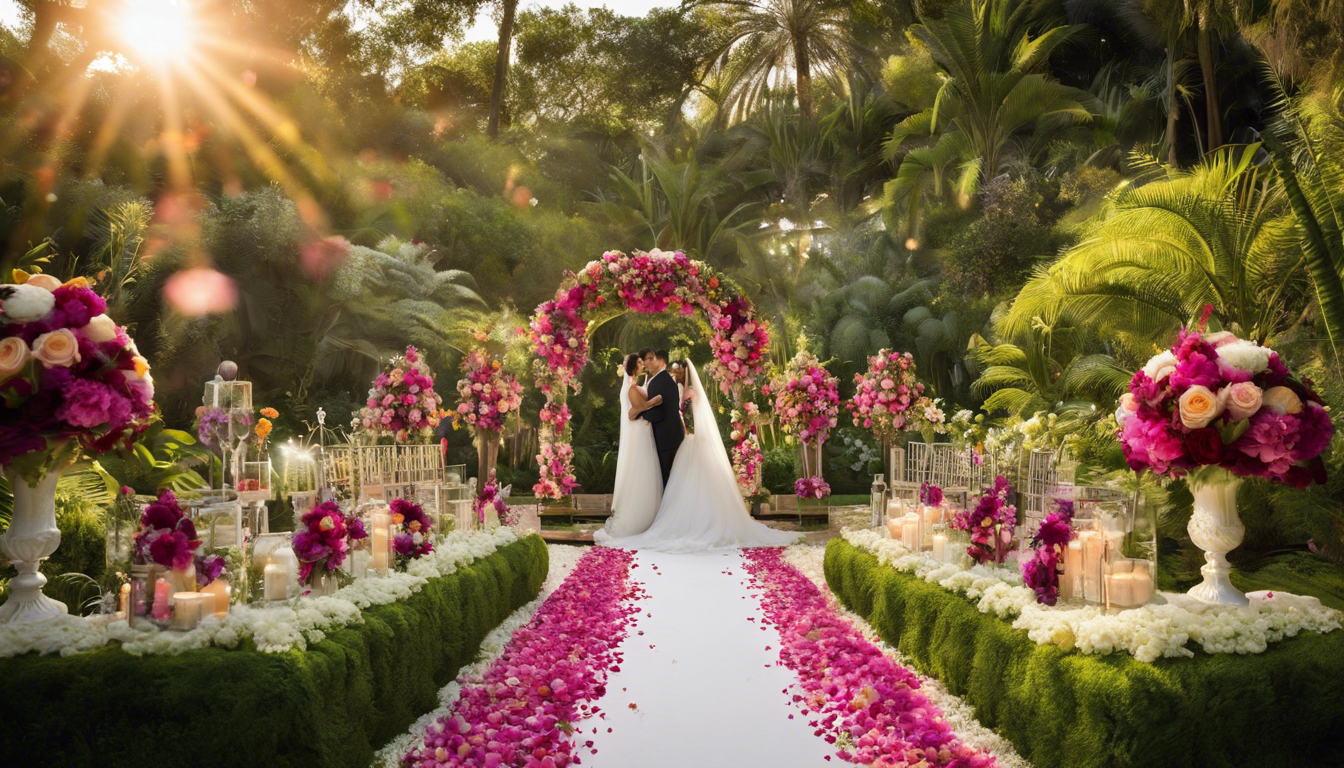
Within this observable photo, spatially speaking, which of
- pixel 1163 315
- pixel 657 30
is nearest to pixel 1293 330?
pixel 1163 315

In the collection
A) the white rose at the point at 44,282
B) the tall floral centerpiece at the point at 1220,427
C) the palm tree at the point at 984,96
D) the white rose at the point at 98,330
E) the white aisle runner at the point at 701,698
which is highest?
the palm tree at the point at 984,96

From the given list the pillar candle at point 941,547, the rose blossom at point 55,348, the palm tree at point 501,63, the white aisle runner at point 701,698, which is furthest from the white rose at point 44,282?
the palm tree at point 501,63

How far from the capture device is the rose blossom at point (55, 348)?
3375 millimetres

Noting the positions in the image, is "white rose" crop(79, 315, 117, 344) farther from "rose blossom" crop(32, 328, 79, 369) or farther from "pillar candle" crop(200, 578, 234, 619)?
"pillar candle" crop(200, 578, 234, 619)

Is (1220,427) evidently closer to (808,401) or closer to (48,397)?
(48,397)

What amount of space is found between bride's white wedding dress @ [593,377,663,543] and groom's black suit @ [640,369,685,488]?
166mm

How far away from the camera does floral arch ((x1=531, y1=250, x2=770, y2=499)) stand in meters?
12.6

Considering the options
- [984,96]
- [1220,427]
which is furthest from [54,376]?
[984,96]

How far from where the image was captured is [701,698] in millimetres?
5207

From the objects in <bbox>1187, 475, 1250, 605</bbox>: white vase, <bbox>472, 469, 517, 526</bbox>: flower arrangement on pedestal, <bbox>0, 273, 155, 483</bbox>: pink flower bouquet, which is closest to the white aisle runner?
<bbox>472, 469, 517, 526</bbox>: flower arrangement on pedestal

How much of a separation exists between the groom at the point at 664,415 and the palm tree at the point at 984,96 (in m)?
12.1

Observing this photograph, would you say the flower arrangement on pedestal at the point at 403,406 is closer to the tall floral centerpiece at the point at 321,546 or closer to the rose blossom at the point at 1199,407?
the tall floral centerpiece at the point at 321,546

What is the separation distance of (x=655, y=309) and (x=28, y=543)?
32.2 feet

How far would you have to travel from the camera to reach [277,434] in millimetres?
19422
